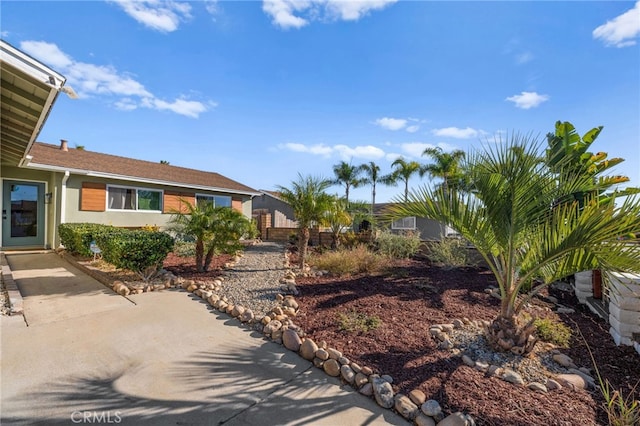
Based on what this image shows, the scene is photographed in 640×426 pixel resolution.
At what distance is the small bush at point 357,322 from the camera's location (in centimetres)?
396

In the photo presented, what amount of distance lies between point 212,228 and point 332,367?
4.66m

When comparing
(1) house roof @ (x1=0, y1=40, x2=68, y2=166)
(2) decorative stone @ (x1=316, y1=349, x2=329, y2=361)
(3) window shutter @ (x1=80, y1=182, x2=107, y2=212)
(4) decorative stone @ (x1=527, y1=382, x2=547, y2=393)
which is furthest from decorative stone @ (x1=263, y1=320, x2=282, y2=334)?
(3) window shutter @ (x1=80, y1=182, x2=107, y2=212)

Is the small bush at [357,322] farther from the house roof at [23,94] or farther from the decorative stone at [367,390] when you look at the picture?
the house roof at [23,94]

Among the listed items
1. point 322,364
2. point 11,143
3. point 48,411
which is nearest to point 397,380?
point 322,364

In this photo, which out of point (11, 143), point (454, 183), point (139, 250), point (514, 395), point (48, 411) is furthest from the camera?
point (11, 143)

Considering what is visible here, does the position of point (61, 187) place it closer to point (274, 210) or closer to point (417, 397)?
point (417, 397)

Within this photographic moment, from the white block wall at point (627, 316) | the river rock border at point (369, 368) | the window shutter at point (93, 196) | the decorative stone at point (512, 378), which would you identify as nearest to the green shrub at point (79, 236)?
the window shutter at point (93, 196)

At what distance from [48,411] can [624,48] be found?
11.8 metres

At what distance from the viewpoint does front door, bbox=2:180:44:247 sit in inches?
391

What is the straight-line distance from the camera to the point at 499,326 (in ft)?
11.5

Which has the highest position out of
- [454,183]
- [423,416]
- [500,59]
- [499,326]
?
[500,59]

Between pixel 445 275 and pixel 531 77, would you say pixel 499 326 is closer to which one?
pixel 445 275

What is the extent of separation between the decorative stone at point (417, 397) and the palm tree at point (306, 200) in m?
5.51

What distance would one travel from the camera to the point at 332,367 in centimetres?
314
